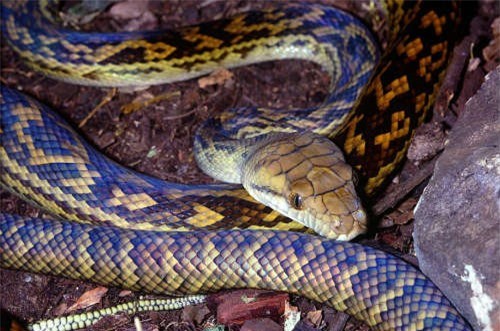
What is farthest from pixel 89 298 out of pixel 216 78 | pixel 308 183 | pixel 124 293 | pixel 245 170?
pixel 216 78

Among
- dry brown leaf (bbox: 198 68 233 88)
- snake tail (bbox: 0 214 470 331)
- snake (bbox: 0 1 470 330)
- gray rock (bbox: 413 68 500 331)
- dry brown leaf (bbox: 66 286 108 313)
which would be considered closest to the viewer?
gray rock (bbox: 413 68 500 331)

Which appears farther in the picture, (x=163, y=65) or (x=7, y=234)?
(x=163, y=65)

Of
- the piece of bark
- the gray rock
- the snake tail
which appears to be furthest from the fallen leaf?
the gray rock

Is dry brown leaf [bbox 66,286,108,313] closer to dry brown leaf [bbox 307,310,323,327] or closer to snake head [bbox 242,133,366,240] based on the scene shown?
snake head [bbox 242,133,366,240]

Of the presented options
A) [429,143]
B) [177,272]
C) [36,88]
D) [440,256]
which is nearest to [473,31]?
[429,143]

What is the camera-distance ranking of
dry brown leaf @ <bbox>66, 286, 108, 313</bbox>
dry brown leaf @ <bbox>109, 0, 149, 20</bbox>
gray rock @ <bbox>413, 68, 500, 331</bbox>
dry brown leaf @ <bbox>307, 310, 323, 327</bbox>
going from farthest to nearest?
dry brown leaf @ <bbox>109, 0, 149, 20</bbox>, dry brown leaf @ <bbox>66, 286, 108, 313</bbox>, dry brown leaf @ <bbox>307, 310, 323, 327</bbox>, gray rock @ <bbox>413, 68, 500, 331</bbox>

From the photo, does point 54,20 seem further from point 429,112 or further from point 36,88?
point 429,112
